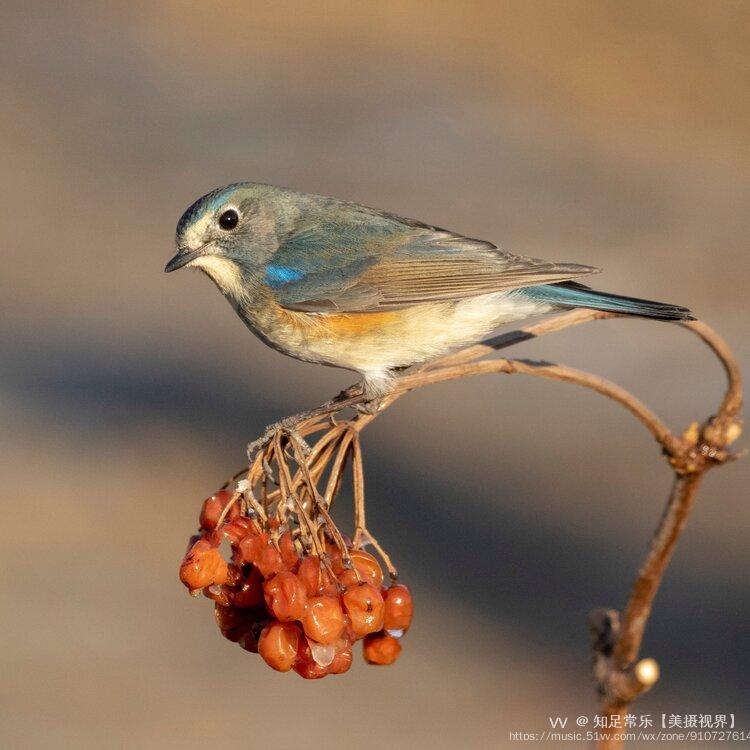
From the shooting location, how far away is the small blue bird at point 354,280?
4.41 meters

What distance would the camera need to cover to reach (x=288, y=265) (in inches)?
182

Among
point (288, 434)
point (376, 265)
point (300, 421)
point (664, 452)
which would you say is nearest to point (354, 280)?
point (376, 265)

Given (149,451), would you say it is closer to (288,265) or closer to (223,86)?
(288,265)

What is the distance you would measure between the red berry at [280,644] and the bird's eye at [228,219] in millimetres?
2110

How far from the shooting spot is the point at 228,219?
15.2 feet

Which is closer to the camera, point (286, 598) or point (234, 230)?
point (286, 598)

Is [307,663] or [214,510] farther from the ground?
[214,510]

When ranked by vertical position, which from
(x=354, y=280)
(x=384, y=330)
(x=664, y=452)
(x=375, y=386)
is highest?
(x=354, y=280)

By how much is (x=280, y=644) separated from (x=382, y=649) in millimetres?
321

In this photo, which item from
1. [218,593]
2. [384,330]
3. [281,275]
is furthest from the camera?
[281,275]

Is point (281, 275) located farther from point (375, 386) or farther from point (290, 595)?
point (290, 595)

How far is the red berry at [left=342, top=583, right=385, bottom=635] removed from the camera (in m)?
2.87

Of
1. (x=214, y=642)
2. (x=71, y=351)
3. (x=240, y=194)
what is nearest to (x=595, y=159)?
(x=71, y=351)

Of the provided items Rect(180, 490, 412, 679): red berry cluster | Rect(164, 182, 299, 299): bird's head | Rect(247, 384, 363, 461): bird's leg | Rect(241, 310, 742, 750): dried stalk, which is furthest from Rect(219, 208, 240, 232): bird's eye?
Rect(180, 490, 412, 679): red berry cluster
